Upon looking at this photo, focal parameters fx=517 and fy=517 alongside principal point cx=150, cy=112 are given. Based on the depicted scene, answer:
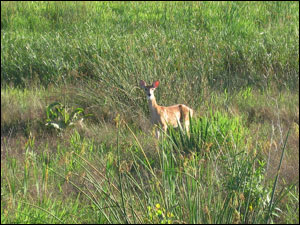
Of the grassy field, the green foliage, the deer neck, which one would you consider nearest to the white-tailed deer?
the deer neck

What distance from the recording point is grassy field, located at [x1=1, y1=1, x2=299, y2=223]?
132 inches

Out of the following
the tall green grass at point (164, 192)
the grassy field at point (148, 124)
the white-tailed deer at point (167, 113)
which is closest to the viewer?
the tall green grass at point (164, 192)

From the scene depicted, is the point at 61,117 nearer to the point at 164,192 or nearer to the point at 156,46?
the point at 156,46

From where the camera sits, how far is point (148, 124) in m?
6.37

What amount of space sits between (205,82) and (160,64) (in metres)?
0.69

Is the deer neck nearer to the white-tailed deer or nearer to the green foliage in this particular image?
the white-tailed deer

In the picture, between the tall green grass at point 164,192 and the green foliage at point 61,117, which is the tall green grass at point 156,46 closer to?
the green foliage at point 61,117

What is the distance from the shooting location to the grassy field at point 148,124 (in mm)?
3361

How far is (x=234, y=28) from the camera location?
424 inches

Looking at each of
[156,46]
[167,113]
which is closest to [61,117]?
[167,113]

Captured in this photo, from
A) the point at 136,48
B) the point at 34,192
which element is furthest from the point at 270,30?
the point at 34,192

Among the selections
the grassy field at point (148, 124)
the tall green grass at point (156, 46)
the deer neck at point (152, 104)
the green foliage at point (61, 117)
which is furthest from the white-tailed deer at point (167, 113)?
the green foliage at point (61, 117)

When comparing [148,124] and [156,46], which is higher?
[156,46]

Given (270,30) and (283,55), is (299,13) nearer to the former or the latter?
(270,30)
